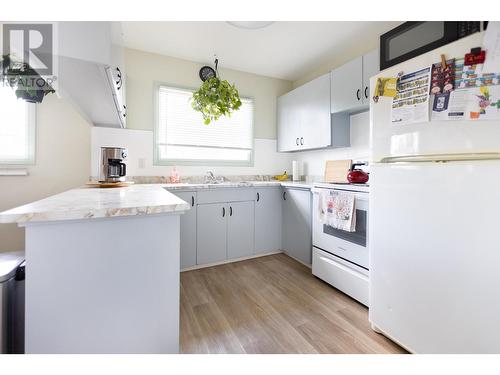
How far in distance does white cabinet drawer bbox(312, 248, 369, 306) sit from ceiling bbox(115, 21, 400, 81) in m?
2.18

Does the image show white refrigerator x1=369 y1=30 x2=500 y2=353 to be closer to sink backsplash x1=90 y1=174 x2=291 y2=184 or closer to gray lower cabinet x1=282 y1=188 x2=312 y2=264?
gray lower cabinet x1=282 y1=188 x2=312 y2=264

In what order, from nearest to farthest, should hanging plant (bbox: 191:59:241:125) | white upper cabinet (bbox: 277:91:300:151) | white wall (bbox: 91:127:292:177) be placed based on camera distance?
hanging plant (bbox: 191:59:241:125)
white wall (bbox: 91:127:292:177)
white upper cabinet (bbox: 277:91:300:151)

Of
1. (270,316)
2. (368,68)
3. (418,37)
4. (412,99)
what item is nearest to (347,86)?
(368,68)

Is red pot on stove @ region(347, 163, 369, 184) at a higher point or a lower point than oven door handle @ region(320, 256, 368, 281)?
higher

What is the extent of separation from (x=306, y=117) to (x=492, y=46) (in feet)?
6.34

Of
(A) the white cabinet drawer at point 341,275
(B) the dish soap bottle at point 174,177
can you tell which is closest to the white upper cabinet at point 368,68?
(A) the white cabinet drawer at point 341,275

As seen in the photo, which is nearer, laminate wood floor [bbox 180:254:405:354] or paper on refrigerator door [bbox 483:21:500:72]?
paper on refrigerator door [bbox 483:21:500:72]

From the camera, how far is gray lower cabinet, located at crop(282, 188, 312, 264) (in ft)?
8.03

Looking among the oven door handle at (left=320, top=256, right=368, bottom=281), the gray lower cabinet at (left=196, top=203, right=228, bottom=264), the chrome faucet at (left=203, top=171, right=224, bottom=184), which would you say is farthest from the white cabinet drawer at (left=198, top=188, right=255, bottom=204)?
the oven door handle at (left=320, top=256, right=368, bottom=281)

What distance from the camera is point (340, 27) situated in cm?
220

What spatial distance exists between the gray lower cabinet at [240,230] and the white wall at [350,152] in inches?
40.7
